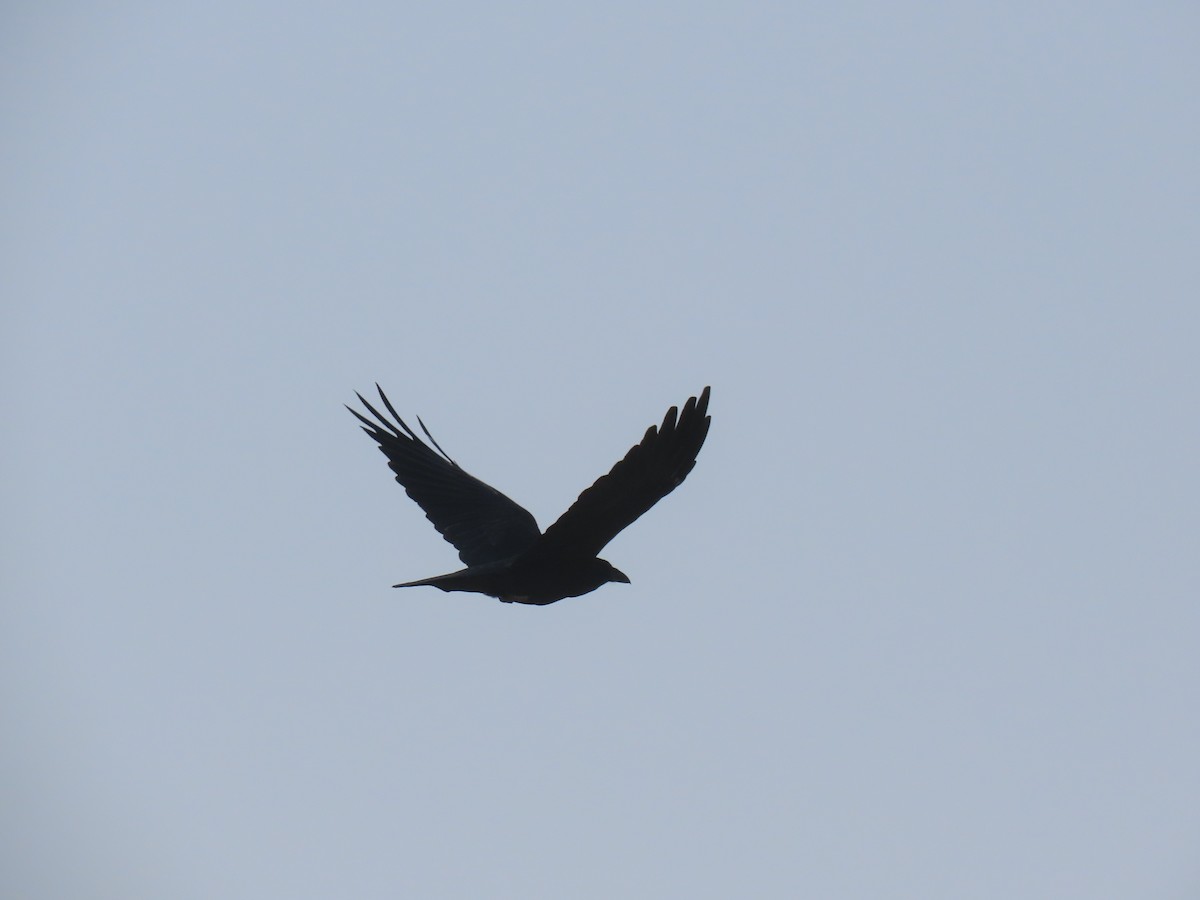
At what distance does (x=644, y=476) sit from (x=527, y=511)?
181 inches

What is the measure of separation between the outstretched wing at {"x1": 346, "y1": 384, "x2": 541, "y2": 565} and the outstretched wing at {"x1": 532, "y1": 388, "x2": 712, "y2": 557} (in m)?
2.85

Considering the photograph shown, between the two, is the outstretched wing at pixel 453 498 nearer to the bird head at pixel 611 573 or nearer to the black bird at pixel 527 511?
the black bird at pixel 527 511

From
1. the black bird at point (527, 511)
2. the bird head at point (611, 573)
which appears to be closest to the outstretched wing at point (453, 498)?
the black bird at point (527, 511)

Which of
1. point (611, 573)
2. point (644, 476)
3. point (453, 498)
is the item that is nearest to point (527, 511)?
point (453, 498)

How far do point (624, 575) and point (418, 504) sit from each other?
3671 mm

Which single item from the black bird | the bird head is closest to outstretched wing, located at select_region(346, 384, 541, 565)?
the black bird

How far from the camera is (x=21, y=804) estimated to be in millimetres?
185250

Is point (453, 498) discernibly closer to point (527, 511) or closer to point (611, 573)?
point (527, 511)

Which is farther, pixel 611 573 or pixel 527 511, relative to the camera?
pixel 527 511

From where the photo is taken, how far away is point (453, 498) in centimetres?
1667

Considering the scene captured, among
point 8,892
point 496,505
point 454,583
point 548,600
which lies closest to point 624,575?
point 548,600

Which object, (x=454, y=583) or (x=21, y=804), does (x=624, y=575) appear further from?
(x=21, y=804)

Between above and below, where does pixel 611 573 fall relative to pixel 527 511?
below

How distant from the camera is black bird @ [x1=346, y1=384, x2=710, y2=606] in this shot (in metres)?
12.1
